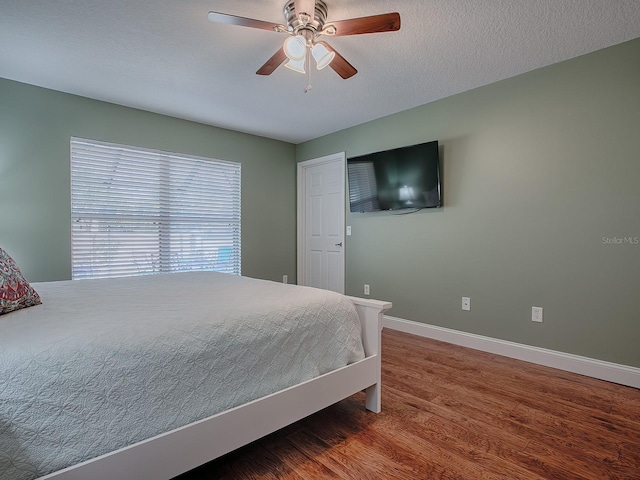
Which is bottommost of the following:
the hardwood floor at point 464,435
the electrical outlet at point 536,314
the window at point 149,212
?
the hardwood floor at point 464,435

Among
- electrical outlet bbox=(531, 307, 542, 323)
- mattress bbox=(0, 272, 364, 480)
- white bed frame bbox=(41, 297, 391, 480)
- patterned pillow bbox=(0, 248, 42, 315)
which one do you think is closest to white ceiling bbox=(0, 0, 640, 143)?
patterned pillow bbox=(0, 248, 42, 315)

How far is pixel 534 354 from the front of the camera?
8.77 feet

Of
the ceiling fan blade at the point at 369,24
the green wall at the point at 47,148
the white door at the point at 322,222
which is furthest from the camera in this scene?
the white door at the point at 322,222

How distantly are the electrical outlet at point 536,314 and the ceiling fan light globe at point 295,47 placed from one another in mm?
2603

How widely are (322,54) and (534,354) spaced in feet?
9.12

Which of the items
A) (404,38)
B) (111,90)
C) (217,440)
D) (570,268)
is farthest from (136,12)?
(570,268)

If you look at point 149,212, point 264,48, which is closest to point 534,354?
point 264,48

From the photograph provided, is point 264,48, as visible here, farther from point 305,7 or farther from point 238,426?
point 238,426

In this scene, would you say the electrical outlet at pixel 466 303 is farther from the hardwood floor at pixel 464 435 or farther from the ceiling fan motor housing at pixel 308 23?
the ceiling fan motor housing at pixel 308 23

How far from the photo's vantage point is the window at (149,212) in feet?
10.6

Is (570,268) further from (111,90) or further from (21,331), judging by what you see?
(111,90)

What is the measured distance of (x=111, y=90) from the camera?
3010 millimetres

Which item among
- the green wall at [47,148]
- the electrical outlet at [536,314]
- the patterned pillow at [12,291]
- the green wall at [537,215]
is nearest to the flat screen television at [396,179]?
the green wall at [537,215]

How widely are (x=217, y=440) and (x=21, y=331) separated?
770 millimetres
